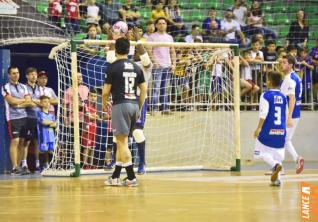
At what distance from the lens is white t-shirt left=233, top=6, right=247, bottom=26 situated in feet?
81.4

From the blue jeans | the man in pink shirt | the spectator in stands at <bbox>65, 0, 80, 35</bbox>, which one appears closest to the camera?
the man in pink shirt

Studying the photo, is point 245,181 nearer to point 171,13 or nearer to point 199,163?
point 199,163

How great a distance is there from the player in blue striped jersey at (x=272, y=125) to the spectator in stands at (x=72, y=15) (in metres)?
7.93

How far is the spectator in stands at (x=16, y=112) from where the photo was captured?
17.8 m

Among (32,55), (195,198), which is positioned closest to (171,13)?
(32,55)

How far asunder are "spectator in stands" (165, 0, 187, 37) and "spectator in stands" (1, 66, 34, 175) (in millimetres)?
5956

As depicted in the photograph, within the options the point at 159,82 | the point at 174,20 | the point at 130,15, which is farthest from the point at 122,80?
the point at 174,20

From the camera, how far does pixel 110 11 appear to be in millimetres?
22359

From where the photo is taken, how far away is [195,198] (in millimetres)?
11383

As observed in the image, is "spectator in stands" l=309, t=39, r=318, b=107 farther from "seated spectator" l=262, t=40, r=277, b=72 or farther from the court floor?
the court floor

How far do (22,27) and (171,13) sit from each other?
485 centimetres

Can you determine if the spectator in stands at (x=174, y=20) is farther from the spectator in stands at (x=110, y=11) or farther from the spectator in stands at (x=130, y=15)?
the spectator in stands at (x=110, y=11)

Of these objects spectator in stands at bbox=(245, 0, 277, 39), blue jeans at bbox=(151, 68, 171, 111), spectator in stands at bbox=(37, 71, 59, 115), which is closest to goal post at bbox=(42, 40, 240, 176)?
blue jeans at bbox=(151, 68, 171, 111)

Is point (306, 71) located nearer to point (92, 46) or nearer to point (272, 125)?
point (92, 46)
